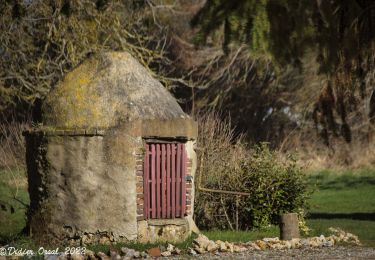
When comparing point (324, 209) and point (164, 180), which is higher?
point (164, 180)

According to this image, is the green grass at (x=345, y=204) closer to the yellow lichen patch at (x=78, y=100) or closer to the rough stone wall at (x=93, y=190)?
the rough stone wall at (x=93, y=190)

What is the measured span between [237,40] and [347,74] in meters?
2.33

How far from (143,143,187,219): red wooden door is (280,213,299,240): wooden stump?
1.67 meters

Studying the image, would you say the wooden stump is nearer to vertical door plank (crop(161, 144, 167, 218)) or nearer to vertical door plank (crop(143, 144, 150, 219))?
vertical door plank (crop(161, 144, 167, 218))

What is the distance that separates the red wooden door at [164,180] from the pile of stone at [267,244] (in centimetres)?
76

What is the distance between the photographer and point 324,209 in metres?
20.2

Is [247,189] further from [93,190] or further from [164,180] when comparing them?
[93,190]

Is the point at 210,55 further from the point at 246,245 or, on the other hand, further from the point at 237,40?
the point at 237,40

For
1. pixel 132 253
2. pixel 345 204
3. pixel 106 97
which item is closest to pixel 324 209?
pixel 345 204

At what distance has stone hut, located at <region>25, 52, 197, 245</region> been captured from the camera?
11.8m

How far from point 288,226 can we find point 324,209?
7932mm

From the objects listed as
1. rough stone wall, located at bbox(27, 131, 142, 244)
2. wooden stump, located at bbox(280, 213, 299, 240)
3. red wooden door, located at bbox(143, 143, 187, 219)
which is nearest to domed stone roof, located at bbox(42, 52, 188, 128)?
rough stone wall, located at bbox(27, 131, 142, 244)

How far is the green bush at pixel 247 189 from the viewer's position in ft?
47.3

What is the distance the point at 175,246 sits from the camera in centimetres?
1170
